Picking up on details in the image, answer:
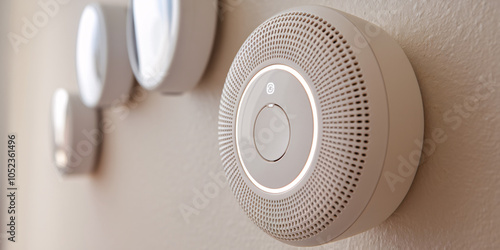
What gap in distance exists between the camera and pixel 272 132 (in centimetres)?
35

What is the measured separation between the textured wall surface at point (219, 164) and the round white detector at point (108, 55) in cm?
4

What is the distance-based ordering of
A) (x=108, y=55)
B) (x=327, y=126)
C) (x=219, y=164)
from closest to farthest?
(x=327, y=126) → (x=219, y=164) → (x=108, y=55)

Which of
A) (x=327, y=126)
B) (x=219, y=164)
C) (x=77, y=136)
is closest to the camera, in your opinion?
(x=327, y=126)

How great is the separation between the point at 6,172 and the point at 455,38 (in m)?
1.83

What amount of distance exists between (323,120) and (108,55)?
2.04ft

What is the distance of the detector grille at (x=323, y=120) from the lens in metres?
0.29

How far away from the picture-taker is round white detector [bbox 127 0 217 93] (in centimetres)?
57

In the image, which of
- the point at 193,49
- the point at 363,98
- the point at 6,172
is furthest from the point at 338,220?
the point at 6,172

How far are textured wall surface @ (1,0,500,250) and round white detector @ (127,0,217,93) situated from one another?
21 mm

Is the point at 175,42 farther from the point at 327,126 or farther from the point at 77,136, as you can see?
the point at 77,136

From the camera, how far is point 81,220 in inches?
44.4

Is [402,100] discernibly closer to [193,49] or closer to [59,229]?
[193,49]

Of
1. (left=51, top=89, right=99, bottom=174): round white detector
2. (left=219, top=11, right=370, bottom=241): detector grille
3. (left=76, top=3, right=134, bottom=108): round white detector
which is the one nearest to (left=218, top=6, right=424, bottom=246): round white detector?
(left=219, top=11, right=370, bottom=241): detector grille

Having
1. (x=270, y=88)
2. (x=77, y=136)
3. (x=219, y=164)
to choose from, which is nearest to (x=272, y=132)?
(x=270, y=88)
